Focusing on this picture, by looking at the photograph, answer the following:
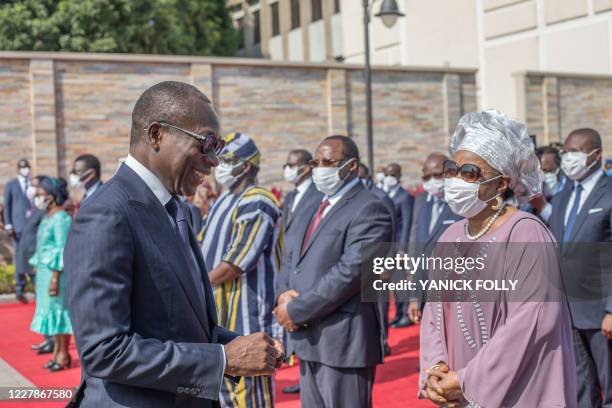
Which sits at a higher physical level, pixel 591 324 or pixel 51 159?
pixel 51 159

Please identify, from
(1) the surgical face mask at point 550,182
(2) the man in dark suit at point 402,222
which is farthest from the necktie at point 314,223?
(2) the man in dark suit at point 402,222

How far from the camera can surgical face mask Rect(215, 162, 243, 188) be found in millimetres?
5234

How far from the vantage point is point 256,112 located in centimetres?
1678

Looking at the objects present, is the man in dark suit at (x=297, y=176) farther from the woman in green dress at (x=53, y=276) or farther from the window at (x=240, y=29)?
the window at (x=240, y=29)

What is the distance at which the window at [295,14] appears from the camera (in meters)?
33.3

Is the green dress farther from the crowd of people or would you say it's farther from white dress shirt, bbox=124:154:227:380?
white dress shirt, bbox=124:154:227:380

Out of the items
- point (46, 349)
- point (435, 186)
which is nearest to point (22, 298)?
point (46, 349)

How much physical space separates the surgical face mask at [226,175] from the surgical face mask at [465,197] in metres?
2.09

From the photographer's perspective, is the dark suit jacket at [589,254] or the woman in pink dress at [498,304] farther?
the dark suit jacket at [589,254]

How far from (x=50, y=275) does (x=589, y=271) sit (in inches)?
211

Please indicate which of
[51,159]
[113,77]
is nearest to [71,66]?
[113,77]

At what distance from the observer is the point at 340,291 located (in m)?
4.66

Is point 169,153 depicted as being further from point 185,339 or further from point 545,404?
point 545,404

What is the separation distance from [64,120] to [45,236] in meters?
7.56
